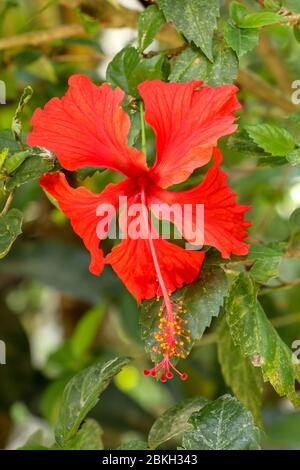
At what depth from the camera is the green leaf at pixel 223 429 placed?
2.22ft

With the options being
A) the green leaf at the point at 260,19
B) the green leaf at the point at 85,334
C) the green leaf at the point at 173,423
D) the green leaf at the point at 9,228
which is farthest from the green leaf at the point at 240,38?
the green leaf at the point at 85,334

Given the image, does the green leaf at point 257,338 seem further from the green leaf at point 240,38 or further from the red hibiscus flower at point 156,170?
the green leaf at point 240,38

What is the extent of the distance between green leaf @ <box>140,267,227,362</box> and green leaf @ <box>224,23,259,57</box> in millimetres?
208

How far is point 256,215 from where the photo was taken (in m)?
1.63

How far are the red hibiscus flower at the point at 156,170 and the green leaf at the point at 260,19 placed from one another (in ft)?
0.29

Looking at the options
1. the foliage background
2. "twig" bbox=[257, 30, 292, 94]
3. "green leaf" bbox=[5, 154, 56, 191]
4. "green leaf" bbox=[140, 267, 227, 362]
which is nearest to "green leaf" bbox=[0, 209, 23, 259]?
"green leaf" bbox=[5, 154, 56, 191]

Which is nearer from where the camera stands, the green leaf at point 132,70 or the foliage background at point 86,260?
the green leaf at point 132,70

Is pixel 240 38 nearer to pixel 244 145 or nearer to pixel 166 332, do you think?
pixel 244 145

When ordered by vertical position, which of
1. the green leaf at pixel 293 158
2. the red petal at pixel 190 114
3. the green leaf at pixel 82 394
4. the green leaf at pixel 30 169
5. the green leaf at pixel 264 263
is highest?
the red petal at pixel 190 114

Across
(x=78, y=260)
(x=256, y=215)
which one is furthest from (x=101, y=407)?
(x=256, y=215)

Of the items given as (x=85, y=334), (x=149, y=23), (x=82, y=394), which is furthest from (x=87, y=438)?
(x=85, y=334)

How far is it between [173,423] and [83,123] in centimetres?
33

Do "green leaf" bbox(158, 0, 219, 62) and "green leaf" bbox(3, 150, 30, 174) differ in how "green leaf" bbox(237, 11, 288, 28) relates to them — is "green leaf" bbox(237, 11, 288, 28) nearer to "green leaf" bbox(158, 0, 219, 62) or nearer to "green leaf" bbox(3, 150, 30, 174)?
"green leaf" bbox(158, 0, 219, 62)
